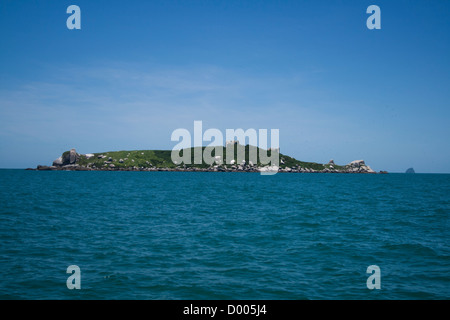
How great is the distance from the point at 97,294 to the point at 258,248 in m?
13.1

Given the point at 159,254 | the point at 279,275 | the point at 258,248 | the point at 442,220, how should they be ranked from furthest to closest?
the point at 442,220, the point at 258,248, the point at 159,254, the point at 279,275

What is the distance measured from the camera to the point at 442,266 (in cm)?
2055

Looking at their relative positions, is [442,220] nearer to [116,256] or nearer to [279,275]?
[279,275]

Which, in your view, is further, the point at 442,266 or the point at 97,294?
the point at 442,266

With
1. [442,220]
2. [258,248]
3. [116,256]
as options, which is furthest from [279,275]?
[442,220]

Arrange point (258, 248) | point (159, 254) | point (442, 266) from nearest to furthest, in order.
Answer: point (442, 266), point (159, 254), point (258, 248)

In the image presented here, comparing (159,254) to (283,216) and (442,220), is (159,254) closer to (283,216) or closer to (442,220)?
(283,216)

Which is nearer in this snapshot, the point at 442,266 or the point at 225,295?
the point at 225,295
